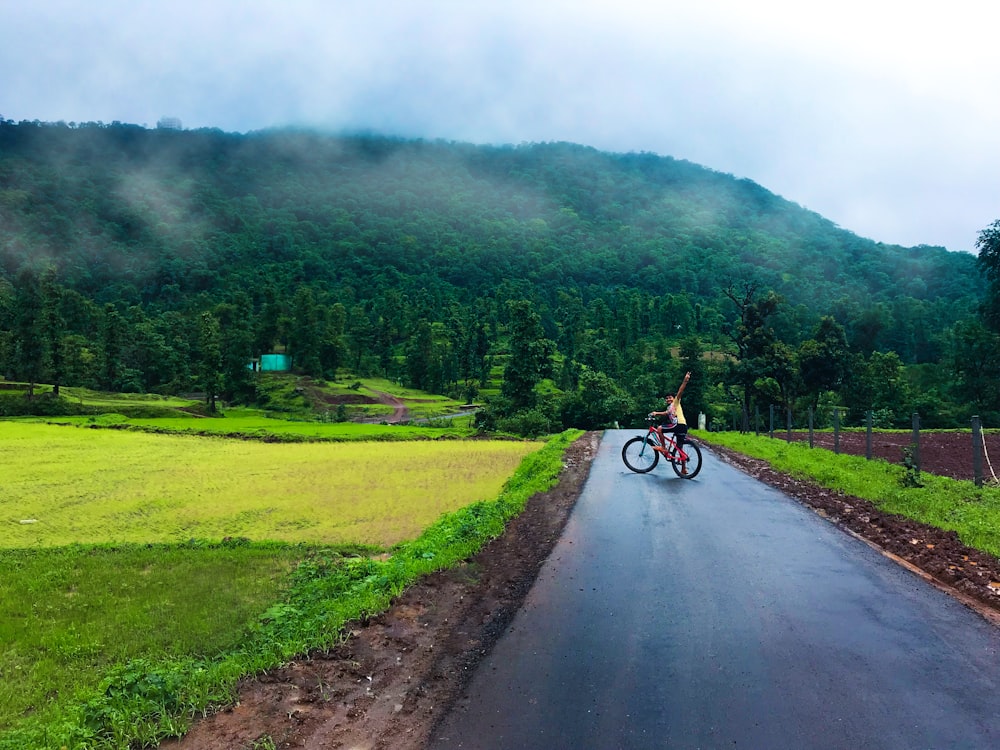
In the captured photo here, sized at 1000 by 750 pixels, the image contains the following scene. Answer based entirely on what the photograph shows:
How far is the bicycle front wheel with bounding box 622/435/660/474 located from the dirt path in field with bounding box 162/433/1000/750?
6.23 m

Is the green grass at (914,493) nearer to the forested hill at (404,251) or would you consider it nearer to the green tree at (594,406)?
the green tree at (594,406)

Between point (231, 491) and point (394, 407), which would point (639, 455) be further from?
point (394, 407)

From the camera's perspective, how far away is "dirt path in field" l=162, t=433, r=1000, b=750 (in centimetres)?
399

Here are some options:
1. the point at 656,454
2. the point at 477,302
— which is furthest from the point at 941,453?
the point at 477,302

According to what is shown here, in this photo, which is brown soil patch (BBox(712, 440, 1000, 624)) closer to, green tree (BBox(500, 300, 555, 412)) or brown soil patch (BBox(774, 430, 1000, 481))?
brown soil patch (BBox(774, 430, 1000, 481))

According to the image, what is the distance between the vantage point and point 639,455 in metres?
15.8

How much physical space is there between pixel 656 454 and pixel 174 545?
35.1ft

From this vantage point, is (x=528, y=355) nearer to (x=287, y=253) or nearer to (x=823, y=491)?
(x=823, y=491)

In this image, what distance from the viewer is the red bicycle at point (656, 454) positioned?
1454 centimetres

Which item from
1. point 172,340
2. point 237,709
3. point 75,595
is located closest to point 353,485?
point 75,595

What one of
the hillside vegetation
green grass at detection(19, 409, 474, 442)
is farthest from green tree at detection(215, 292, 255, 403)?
green grass at detection(19, 409, 474, 442)

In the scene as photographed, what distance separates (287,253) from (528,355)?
4834 inches

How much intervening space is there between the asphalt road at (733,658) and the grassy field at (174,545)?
1.90 metres

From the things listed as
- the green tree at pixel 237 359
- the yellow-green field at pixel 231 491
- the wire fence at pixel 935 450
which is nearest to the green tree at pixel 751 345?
the wire fence at pixel 935 450
